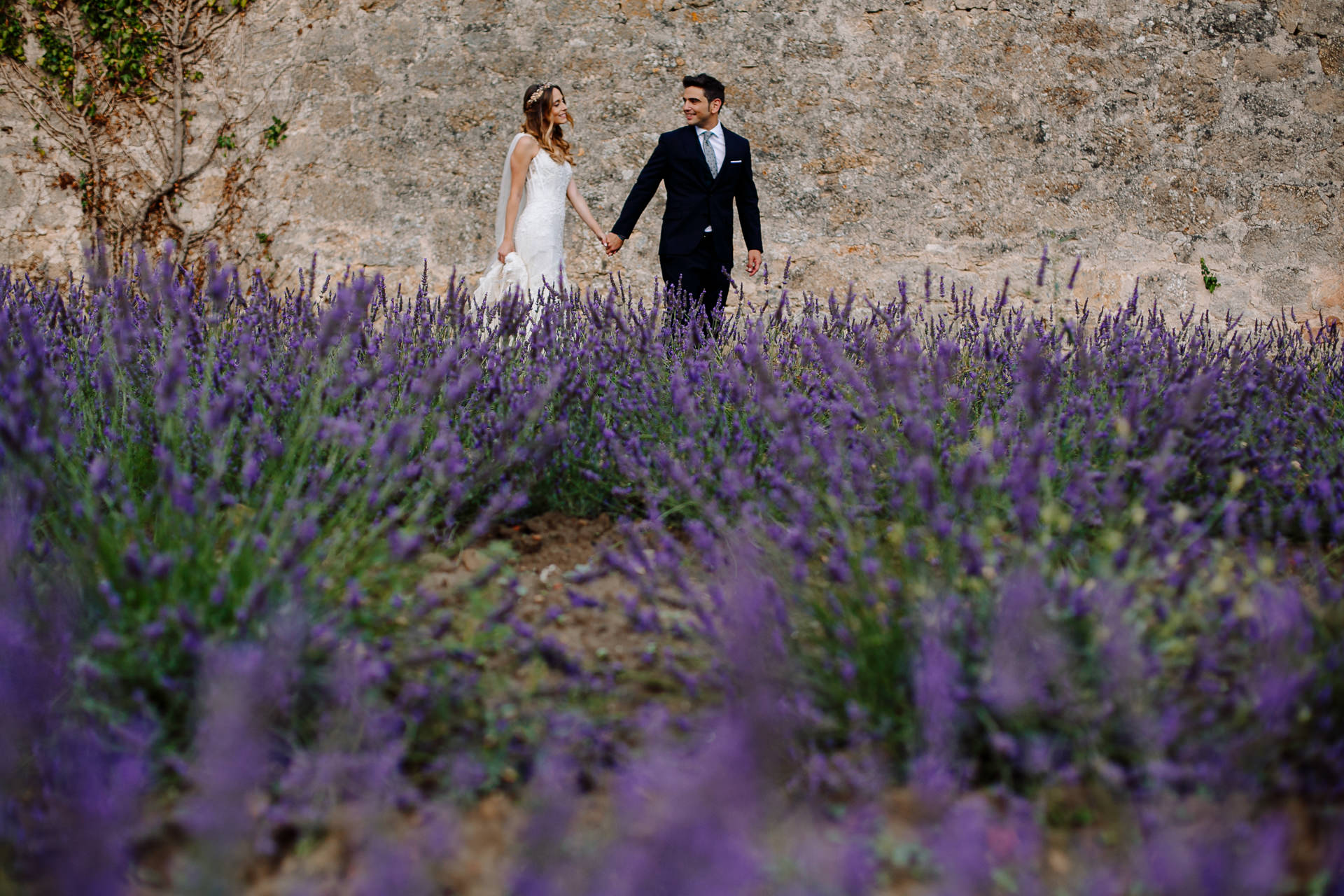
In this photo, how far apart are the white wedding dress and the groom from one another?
41cm

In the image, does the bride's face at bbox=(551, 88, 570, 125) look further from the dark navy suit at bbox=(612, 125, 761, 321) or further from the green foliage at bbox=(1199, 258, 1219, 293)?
the green foliage at bbox=(1199, 258, 1219, 293)

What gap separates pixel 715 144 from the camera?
4688 mm

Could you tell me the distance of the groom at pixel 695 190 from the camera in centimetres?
463

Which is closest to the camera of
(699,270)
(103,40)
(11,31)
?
(699,270)

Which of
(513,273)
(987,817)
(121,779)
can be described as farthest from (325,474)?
(513,273)

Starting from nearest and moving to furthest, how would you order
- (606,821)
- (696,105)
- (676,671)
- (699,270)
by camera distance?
(606,821) < (676,671) < (696,105) < (699,270)

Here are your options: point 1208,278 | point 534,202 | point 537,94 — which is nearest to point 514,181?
point 534,202

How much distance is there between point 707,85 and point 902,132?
5.38 ft

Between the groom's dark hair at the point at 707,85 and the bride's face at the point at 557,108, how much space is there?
2.15ft

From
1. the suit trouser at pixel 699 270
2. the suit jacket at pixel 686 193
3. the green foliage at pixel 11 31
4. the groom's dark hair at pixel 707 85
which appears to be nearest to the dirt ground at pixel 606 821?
the suit trouser at pixel 699 270

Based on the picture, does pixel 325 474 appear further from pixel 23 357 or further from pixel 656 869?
pixel 23 357

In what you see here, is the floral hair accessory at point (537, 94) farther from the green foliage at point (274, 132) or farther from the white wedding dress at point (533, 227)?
the green foliage at point (274, 132)

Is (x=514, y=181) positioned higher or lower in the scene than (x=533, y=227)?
higher

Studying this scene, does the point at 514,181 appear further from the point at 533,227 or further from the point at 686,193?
the point at 686,193
